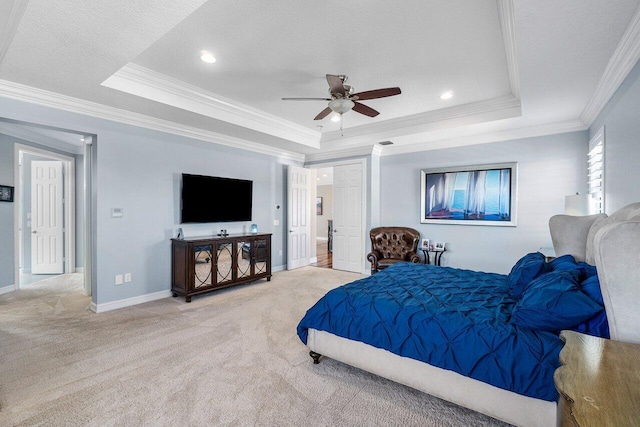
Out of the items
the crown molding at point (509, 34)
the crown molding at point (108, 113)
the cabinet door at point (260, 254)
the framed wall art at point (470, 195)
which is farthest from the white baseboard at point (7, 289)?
the crown molding at point (509, 34)

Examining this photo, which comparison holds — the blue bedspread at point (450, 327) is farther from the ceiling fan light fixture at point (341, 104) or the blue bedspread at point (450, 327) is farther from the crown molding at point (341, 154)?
the crown molding at point (341, 154)

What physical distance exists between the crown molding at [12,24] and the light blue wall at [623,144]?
422cm

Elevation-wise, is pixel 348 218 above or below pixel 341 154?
below

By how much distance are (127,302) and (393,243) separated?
421 centimetres

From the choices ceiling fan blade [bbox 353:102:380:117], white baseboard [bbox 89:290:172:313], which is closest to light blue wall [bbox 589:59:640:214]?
ceiling fan blade [bbox 353:102:380:117]

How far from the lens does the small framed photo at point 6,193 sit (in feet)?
14.3

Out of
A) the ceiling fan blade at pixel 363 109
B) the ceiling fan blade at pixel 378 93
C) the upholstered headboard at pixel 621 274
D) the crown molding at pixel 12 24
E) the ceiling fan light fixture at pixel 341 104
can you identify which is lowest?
the upholstered headboard at pixel 621 274

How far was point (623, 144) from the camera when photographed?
247 cm

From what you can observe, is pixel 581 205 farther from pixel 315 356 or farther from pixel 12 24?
pixel 12 24

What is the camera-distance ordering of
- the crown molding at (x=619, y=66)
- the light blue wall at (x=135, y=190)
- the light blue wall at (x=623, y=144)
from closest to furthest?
the crown molding at (x=619, y=66), the light blue wall at (x=623, y=144), the light blue wall at (x=135, y=190)

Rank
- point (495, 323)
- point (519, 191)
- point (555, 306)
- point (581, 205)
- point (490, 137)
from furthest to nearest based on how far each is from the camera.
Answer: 1. point (490, 137)
2. point (519, 191)
3. point (581, 205)
4. point (495, 323)
5. point (555, 306)

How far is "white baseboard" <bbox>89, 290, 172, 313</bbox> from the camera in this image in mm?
3682

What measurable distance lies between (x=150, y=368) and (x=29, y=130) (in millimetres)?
4559

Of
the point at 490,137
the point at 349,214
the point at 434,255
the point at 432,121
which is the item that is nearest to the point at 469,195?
the point at 490,137
